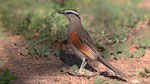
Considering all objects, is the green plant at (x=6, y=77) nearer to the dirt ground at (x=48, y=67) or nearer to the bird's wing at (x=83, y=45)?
the dirt ground at (x=48, y=67)

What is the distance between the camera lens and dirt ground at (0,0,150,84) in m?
4.39

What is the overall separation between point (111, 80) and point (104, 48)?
1574 mm

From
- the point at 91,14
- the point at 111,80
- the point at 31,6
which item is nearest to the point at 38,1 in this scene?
the point at 31,6

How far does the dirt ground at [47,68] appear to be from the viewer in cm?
439

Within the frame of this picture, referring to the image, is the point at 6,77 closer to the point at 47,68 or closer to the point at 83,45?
the point at 47,68

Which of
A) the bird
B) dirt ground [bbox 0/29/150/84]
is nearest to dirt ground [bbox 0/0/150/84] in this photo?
dirt ground [bbox 0/29/150/84]

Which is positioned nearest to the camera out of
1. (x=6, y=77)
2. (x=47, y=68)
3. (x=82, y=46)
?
(x=6, y=77)

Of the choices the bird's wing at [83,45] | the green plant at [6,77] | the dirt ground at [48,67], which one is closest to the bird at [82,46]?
the bird's wing at [83,45]

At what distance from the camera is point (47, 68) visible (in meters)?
4.95

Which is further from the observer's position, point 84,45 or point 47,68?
point 47,68

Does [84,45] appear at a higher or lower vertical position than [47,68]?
higher

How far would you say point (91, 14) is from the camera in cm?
980

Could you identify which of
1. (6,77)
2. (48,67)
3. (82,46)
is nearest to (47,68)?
(48,67)

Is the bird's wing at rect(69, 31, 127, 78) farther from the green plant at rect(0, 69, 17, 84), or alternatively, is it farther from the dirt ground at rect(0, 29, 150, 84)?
the green plant at rect(0, 69, 17, 84)
